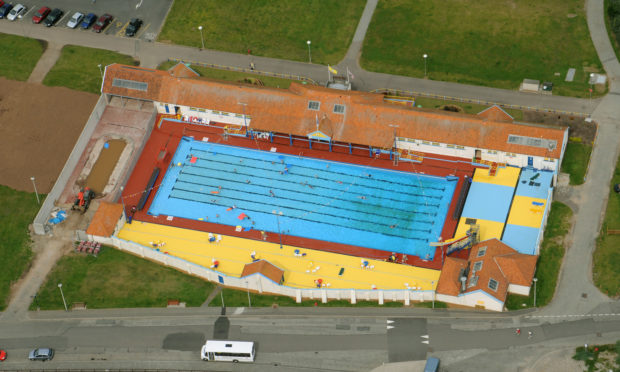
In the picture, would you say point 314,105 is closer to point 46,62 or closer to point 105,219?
point 105,219

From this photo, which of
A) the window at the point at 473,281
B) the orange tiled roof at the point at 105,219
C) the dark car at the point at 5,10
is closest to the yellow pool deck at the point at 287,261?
the orange tiled roof at the point at 105,219

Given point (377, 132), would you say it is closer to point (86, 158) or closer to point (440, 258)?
point (440, 258)

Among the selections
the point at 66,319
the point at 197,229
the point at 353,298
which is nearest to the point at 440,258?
the point at 353,298

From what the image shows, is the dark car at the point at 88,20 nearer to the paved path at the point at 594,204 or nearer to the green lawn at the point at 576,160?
the green lawn at the point at 576,160

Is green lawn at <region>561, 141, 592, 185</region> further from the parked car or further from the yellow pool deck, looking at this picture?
the parked car

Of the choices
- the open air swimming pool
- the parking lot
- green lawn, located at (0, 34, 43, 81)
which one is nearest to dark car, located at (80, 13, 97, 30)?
the parking lot

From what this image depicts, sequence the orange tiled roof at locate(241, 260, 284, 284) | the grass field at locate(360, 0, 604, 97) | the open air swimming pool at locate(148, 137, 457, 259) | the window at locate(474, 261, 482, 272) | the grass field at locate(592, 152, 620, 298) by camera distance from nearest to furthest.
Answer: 1. the grass field at locate(592, 152, 620, 298)
2. the window at locate(474, 261, 482, 272)
3. the orange tiled roof at locate(241, 260, 284, 284)
4. the open air swimming pool at locate(148, 137, 457, 259)
5. the grass field at locate(360, 0, 604, 97)

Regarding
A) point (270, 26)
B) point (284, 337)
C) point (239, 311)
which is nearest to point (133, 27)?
point (270, 26)
